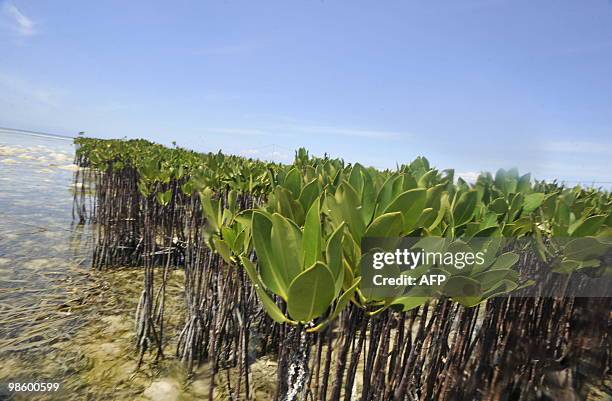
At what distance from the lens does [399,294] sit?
1072mm

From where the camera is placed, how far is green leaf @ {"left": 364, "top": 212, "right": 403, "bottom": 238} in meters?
1.02

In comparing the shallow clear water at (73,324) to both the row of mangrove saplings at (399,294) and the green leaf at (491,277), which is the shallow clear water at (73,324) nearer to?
the row of mangrove saplings at (399,294)

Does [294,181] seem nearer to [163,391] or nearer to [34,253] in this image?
[163,391]

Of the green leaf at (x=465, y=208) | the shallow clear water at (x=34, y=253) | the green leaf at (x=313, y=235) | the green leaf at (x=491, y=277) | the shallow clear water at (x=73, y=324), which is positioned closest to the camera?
the green leaf at (x=313, y=235)

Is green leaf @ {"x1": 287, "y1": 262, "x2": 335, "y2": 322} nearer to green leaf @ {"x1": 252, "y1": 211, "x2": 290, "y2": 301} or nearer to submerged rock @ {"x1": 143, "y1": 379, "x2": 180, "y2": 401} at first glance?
green leaf @ {"x1": 252, "y1": 211, "x2": 290, "y2": 301}

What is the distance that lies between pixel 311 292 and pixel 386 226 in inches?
12.9

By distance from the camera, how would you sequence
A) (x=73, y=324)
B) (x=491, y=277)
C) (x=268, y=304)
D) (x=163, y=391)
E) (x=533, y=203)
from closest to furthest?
(x=268, y=304)
(x=491, y=277)
(x=533, y=203)
(x=163, y=391)
(x=73, y=324)

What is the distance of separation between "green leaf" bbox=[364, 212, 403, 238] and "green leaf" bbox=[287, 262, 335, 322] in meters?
0.25

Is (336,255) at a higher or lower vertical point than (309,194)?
lower

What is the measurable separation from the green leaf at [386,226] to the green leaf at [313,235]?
0.65 ft

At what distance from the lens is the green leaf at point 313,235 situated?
3.09ft

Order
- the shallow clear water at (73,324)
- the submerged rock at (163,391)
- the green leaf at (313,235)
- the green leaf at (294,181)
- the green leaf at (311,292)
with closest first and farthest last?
the green leaf at (311,292) < the green leaf at (313,235) < the green leaf at (294,181) < the submerged rock at (163,391) < the shallow clear water at (73,324)

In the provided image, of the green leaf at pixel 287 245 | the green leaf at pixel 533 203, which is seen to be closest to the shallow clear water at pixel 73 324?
the green leaf at pixel 287 245

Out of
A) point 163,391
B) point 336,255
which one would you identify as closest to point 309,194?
point 336,255
